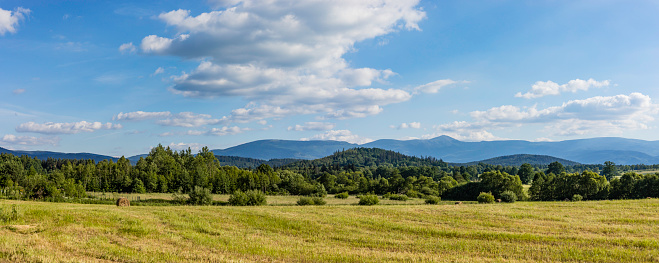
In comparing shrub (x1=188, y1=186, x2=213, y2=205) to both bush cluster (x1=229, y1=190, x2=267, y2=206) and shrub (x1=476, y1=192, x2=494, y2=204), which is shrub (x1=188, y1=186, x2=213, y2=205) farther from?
shrub (x1=476, y1=192, x2=494, y2=204)

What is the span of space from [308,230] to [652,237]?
22146mm

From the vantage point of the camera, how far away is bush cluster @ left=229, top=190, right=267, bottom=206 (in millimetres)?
58938

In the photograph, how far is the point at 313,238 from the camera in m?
24.0

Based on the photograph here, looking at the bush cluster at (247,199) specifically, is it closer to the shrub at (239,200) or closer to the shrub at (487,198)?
the shrub at (239,200)

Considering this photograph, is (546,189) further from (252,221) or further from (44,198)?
(44,198)

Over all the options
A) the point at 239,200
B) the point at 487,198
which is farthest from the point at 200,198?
the point at 487,198

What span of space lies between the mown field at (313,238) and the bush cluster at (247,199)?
2563cm

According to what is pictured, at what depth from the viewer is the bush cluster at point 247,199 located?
193 ft

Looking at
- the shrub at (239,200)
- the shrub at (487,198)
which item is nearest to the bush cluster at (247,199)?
the shrub at (239,200)

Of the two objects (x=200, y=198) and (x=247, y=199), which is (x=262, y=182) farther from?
(x=247, y=199)

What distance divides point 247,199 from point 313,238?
123 ft

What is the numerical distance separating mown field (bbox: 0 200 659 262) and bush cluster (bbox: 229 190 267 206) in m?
25.6

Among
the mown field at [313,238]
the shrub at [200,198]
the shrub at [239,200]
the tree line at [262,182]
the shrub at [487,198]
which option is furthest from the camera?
the tree line at [262,182]

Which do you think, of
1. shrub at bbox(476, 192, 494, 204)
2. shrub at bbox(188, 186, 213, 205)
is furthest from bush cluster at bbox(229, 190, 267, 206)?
shrub at bbox(476, 192, 494, 204)
